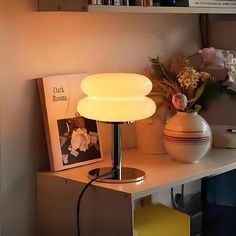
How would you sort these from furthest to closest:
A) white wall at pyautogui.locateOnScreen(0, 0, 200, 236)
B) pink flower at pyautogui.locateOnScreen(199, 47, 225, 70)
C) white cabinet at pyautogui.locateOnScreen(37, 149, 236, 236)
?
pink flower at pyautogui.locateOnScreen(199, 47, 225, 70), white wall at pyautogui.locateOnScreen(0, 0, 200, 236), white cabinet at pyautogui.locateOnScreen(37, 149, 236, 236)

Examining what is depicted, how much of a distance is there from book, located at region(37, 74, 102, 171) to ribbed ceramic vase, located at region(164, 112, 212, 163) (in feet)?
0.83

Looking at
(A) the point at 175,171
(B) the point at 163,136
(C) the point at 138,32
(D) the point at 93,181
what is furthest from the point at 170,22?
(D) the point at 93,181

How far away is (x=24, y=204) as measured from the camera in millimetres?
1741

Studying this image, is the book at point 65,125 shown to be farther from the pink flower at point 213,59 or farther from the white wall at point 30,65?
the pink flower at point 213,59

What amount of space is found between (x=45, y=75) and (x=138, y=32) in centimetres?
46

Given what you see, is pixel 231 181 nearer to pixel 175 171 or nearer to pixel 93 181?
pixel 175 171

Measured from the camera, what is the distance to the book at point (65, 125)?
67.2 inches

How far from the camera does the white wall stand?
165 cm

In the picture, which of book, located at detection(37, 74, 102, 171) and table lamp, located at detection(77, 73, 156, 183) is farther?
book, located at detection(37, 74, 102, 171)

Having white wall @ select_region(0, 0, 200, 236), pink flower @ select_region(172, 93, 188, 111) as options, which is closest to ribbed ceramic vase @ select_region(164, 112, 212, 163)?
pink flower @ select_region(172, 93, 188, 111)

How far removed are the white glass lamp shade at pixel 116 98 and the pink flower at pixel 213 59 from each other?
0.39 meters

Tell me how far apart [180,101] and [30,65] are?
0.49 metres

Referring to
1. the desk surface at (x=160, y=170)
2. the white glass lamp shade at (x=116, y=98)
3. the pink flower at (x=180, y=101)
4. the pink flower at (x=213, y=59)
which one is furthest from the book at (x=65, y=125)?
the pink flower at (x=213, y=59)

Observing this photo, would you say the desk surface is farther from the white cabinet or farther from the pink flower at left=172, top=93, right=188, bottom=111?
the pink flower at left=172, top=93, right=188, bottom=111
